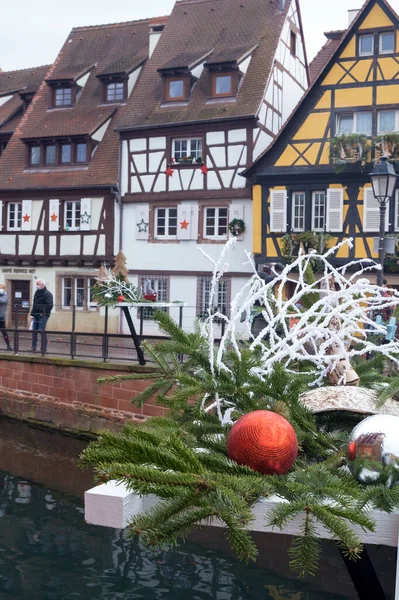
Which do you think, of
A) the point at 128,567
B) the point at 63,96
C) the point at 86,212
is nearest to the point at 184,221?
the point at 86,212

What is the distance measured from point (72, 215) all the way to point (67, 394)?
959 centimetres

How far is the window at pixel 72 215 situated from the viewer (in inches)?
931

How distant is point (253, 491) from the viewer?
2938 mm

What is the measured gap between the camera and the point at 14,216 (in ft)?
80.8

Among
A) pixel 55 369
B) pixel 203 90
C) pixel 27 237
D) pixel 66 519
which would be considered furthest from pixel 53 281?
pixel 66 519

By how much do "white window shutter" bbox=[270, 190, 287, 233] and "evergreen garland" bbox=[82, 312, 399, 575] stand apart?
16.7 m

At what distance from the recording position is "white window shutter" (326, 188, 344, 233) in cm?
1988

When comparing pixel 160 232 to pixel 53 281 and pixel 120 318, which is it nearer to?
pixel 53 281

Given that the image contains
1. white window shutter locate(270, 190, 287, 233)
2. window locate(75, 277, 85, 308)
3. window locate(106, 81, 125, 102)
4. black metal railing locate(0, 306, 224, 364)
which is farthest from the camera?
window locate(106, 81, 125, 102)

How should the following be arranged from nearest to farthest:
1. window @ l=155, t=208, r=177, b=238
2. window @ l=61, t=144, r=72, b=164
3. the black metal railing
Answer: the black metal railing → window @ l=155, t=208, r=177, b=238 → window @ l=61, t=144, r=72, b=164

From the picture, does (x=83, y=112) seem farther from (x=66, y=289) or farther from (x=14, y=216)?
(x=66, y=289)

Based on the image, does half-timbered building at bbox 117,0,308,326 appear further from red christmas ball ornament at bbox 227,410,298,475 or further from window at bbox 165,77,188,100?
red christmas ball ornament at bbox 227,410,298,475

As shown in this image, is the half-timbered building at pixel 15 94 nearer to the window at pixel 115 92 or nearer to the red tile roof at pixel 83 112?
the red tile roof at pixel 83 112

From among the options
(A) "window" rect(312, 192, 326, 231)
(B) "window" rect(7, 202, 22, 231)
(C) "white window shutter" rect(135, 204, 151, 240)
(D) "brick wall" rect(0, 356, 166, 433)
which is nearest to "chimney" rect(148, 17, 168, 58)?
(C) "white window shutter" rect(135, 204, 151, 240)
